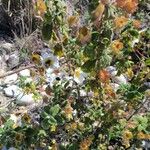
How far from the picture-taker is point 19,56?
10.9ft

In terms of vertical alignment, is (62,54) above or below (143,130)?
above

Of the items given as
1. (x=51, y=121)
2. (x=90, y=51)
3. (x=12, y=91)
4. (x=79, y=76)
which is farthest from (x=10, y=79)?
(x=90, y=51)

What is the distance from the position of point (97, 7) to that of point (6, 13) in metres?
2.05

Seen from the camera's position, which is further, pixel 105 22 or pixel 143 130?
pixel 143 130

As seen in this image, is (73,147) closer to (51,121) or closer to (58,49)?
(51,121)

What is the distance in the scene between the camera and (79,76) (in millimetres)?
2102

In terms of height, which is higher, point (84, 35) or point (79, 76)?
point (84, 35)

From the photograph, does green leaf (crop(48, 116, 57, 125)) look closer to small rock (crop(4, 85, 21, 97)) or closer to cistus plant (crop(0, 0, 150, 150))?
cistus plant (crop(0, 0, 150, 150))

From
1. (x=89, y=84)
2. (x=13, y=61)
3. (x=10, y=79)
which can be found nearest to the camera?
(x=89, y=84)

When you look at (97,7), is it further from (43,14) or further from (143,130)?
(143,130)

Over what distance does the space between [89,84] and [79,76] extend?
0.38 feet

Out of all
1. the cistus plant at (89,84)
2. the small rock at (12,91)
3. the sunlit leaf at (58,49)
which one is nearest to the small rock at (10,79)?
the small rock at (12,91)

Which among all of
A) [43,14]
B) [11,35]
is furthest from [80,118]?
[11,35]

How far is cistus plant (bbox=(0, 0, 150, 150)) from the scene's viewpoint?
1.73 m
